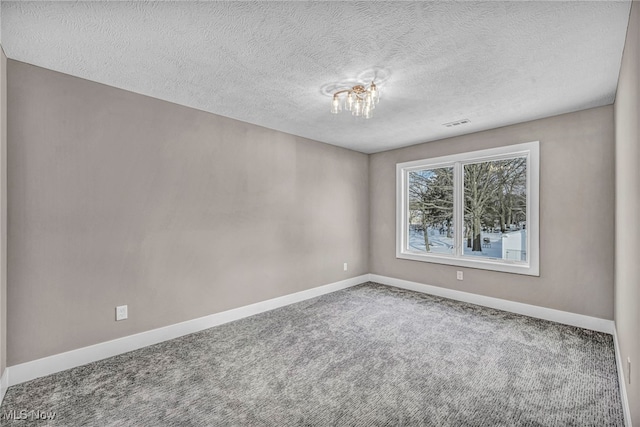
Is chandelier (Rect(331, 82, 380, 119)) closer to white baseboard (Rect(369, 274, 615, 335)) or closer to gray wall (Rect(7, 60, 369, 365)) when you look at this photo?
gray wall (Rect(7, 60, 369, 365))

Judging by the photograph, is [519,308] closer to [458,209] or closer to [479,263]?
[479,263]

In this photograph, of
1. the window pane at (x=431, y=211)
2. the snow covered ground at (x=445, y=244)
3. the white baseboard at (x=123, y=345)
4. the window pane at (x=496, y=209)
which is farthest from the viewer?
the window pane at (x=431, y=211)

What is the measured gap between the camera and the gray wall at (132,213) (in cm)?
227

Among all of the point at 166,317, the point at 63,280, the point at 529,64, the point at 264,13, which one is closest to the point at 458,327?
the point at 529,64

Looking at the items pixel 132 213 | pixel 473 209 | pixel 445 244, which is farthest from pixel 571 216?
pixel 132 213

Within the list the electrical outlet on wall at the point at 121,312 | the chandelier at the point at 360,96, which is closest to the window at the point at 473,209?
the chandelier at the point at 360,96

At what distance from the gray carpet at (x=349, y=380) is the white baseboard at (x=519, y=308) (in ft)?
0.49

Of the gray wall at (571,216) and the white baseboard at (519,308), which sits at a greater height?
the gray wall at (571,216)

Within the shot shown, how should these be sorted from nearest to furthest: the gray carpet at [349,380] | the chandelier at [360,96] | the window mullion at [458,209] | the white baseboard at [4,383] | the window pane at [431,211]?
the gray carpet at [349,380]
the white baseboard at [4,383]
the chandelier at [360,96]
the window mullion at [458,209]
the window pane at [431,211]

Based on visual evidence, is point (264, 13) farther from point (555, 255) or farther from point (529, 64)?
point (555, 255)

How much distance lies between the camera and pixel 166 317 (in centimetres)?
297

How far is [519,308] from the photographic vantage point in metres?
3.68

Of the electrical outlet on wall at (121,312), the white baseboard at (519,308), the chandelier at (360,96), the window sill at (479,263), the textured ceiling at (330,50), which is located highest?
the textured ceiling at (330,50)

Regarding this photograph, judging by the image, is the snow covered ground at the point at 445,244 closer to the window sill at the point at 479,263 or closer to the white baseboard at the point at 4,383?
the window sill at the point at 479,263
